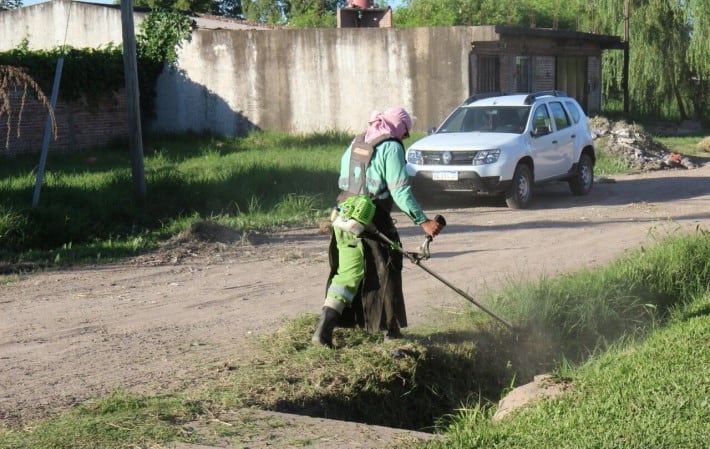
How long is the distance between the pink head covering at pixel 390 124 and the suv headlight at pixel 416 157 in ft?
28.5

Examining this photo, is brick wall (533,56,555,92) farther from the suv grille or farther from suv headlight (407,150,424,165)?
the suv grille

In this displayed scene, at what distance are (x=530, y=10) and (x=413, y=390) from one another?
1647 inches

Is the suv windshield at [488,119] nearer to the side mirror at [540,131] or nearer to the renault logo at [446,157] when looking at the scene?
the side mirror at [540,131]

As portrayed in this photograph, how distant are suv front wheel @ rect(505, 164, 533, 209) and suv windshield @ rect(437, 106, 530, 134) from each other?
70cm

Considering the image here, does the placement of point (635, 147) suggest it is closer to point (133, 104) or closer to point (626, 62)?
point (626, 62)

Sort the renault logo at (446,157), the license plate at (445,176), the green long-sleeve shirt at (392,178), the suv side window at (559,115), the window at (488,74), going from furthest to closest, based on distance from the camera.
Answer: the window at (488,74)
the suv side window at (559,115)
the renault logo at (446,157)
the license plate at (445,176)
the green long-sleeve shirt at (392,178)

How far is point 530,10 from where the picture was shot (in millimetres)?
47094

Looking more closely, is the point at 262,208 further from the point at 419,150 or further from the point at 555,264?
the point at 555,264

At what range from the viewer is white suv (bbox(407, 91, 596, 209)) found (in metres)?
15.9

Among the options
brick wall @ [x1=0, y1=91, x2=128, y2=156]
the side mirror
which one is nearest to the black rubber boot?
the side mirror

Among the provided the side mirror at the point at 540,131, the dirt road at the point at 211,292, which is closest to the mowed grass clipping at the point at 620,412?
the dirt road at the point at 211,292

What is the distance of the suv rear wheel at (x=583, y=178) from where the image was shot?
17.9m

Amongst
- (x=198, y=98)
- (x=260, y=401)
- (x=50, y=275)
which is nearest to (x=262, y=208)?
(x=50, y=275)

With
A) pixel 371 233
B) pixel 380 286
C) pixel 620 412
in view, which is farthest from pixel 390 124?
pixel 620 412
